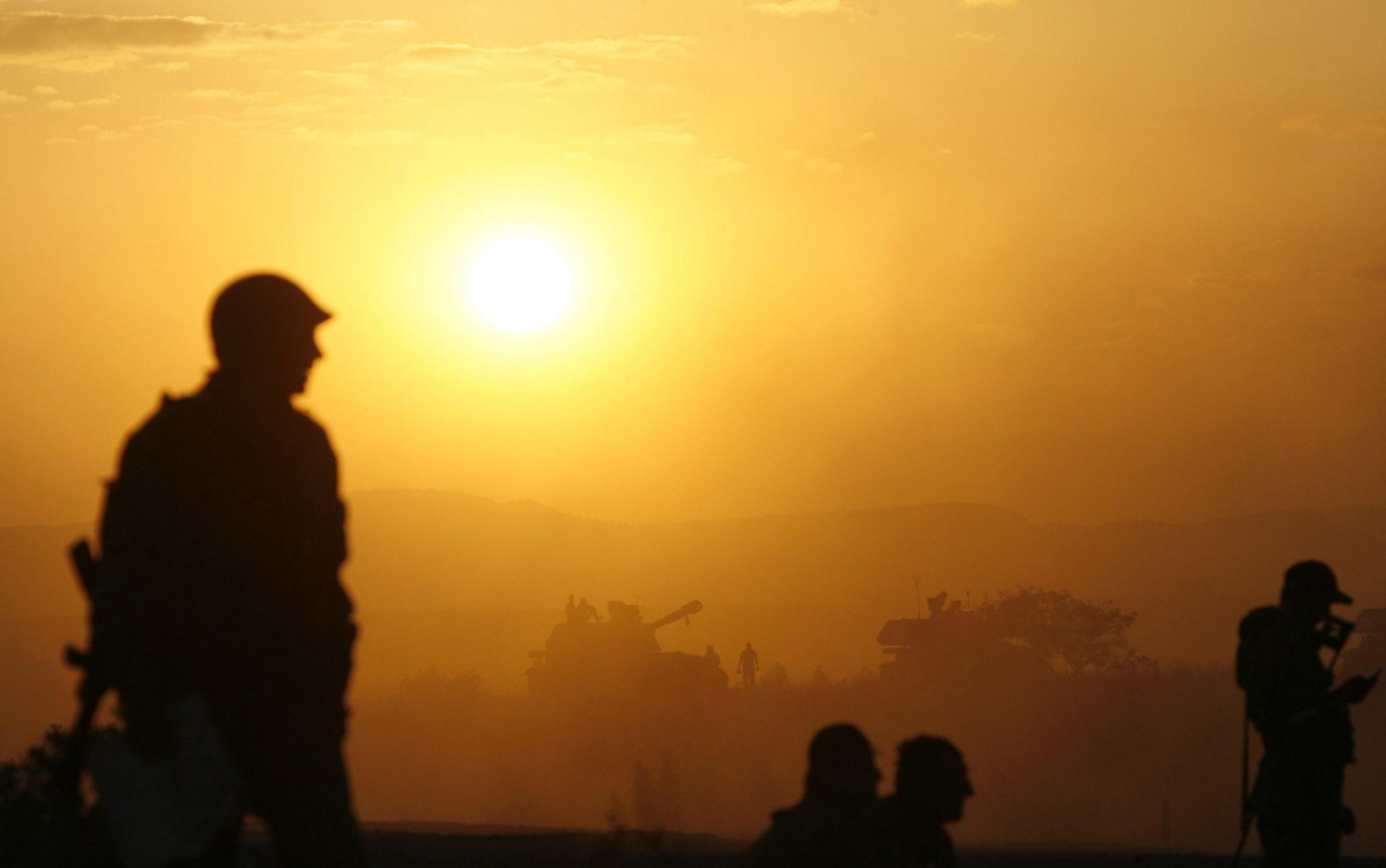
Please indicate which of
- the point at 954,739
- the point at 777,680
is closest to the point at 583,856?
the point at 954,739

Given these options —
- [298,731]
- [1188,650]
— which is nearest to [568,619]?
[298,731]

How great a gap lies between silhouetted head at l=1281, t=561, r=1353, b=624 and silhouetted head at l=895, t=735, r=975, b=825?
3.13 meters

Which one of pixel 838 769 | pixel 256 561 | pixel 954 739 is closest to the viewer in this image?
pixel 256 561

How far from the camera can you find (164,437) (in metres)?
5.08

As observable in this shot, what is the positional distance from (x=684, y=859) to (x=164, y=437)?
1018 centimetres

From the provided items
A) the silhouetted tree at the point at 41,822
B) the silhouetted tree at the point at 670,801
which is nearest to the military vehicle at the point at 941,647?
the silhouetted tree at the point at 670,801

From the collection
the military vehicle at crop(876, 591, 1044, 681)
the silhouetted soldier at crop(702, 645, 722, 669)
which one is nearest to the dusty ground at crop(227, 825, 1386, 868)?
the silhouetted soldier at crop(702, 645, 722, 669)

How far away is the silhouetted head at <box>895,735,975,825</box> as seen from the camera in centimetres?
686

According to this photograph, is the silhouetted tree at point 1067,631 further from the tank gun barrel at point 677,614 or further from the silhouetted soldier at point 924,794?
the silhouetted soldier at point 924,794

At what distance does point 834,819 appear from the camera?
588 cm

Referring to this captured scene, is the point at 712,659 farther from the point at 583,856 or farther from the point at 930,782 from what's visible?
the point at 930,782

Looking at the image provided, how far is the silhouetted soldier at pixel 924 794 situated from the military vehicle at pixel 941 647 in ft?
215

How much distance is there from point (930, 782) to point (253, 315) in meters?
3.10

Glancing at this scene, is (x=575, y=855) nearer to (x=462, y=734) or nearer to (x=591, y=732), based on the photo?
(x=591, y=732)
